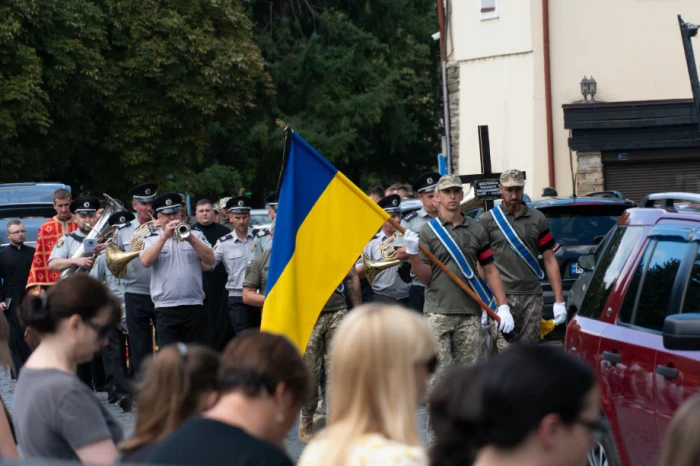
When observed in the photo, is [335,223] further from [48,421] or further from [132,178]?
[132,178]

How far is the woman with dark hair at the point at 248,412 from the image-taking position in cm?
333

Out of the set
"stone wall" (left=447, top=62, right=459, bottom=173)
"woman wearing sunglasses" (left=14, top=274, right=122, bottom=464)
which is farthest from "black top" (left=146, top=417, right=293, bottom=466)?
"stone wall" (left=447, top=62, right=459, bottom=173)

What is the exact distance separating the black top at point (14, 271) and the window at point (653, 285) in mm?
10411

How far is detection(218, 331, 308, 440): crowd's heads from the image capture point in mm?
3471

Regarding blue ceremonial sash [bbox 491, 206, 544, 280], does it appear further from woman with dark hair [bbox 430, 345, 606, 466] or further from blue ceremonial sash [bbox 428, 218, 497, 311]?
woman with dark hair [bbox 430, 345, 606, 466]

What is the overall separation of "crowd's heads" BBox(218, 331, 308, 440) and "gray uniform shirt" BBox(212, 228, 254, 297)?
8.94 meters

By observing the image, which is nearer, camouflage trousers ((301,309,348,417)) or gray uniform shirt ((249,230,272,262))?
camouflage trousers ((301,309,348,417))

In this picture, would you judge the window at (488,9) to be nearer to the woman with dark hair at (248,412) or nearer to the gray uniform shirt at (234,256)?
the gray uniform shirt at (234,256)

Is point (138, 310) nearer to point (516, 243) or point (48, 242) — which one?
point (48, 242)

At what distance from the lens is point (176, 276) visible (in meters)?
11.6

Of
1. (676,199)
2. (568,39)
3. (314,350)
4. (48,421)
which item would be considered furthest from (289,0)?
(48,421)

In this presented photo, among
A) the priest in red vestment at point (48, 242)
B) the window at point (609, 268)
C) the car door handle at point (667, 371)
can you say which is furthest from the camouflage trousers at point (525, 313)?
the priest in red vestment at point (48, 242)

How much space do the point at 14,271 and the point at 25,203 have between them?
6650 millimetres

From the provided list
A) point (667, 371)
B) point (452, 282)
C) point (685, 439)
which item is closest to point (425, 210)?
point (452, 282)
